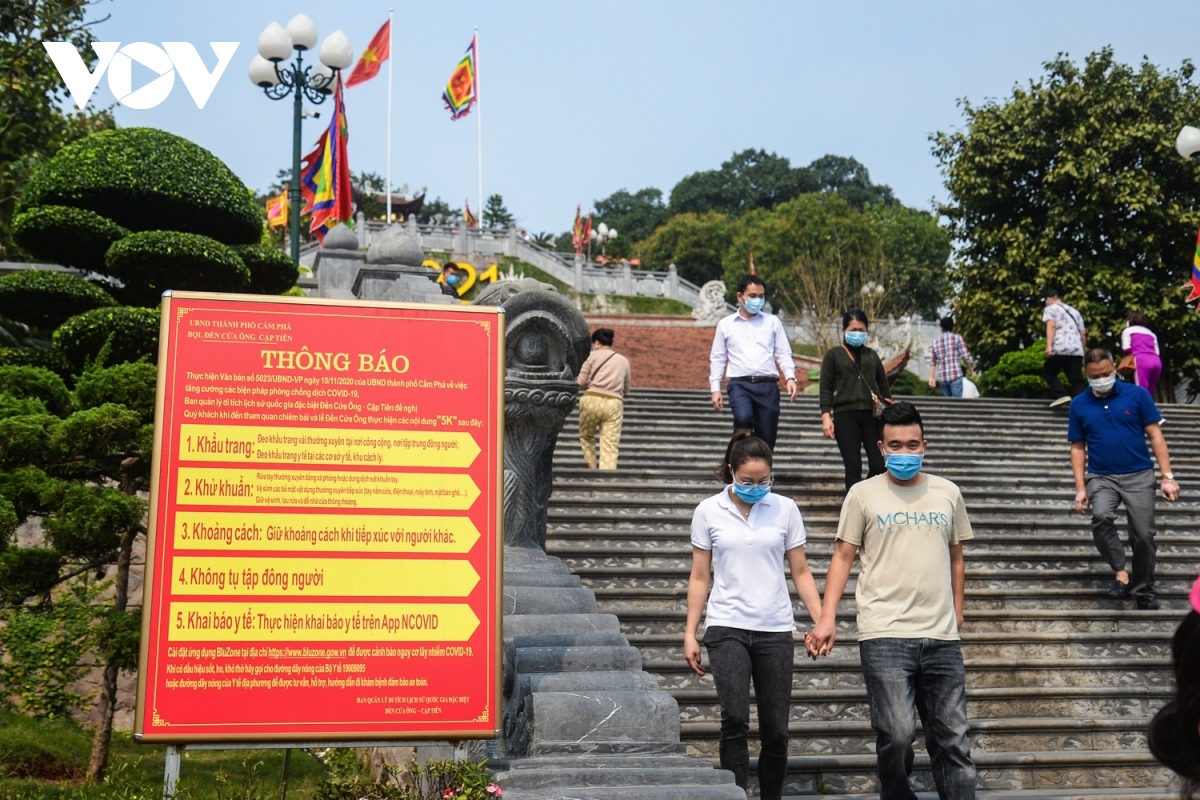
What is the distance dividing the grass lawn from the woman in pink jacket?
10.9 meters

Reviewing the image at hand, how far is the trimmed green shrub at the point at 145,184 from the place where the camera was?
10375 mm

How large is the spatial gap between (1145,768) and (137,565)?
7.47 m

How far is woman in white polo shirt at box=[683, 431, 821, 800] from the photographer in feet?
18.5

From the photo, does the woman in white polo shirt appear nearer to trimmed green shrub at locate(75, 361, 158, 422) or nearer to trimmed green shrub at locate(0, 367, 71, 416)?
trimmed green shrub at locate(75, 361, 158, 422)

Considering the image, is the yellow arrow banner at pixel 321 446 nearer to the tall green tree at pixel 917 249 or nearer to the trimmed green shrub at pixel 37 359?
the trimmed green shrub at pixel 37 359

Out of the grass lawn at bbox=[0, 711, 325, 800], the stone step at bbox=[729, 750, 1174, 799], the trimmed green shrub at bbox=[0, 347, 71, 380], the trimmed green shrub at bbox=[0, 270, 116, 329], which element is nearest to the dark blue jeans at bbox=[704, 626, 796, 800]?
the stone step at bbox=[729, 750, 1174, 799]

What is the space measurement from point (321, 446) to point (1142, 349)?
12.9 metres

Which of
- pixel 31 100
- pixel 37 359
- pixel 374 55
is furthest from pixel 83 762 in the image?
pixel 374 55

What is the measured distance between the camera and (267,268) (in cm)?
1105

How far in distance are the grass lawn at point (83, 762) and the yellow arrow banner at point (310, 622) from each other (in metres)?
1.87

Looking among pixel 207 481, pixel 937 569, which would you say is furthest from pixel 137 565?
pixel 937 569

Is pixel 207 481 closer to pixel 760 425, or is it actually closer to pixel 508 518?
pixel 508 518

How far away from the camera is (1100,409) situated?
29.2 ft

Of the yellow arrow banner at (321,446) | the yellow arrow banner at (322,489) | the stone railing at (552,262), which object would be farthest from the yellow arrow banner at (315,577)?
the stone railing at (552,262)
